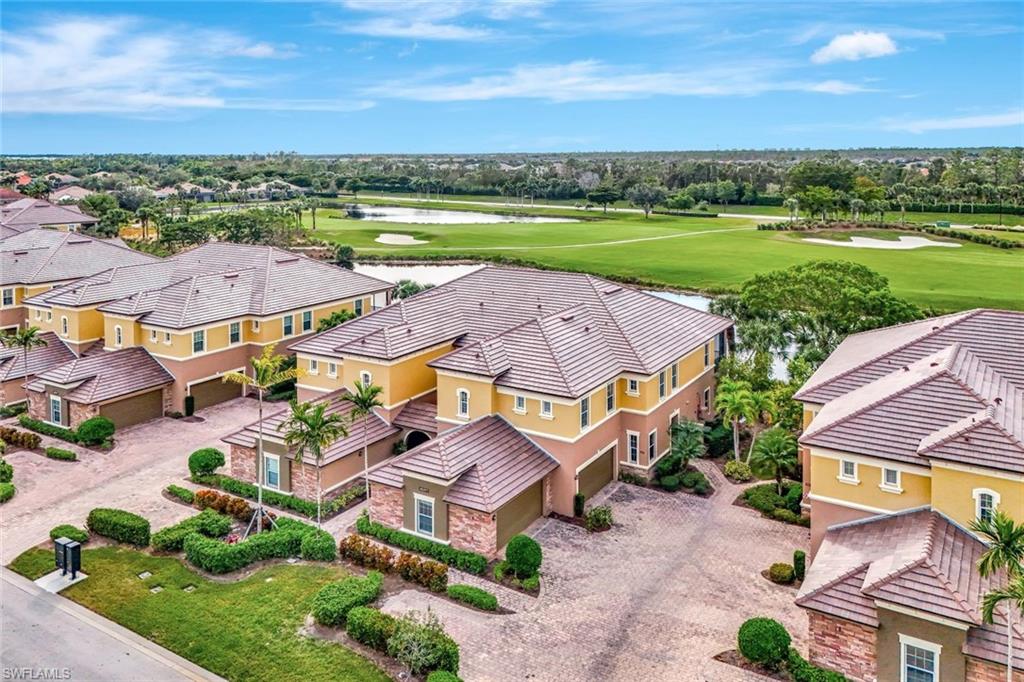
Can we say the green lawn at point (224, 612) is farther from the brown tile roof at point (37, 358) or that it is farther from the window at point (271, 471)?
the brown tile roof at point (37, 358)

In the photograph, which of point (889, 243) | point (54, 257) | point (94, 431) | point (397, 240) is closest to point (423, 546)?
point (94, 431)

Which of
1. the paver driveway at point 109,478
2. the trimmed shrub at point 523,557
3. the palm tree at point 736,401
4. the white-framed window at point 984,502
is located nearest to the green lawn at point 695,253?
the palm tree at point 736,401

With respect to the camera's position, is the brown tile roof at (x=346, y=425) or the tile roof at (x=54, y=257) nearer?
the brown tile roof at (x=346, y=425)

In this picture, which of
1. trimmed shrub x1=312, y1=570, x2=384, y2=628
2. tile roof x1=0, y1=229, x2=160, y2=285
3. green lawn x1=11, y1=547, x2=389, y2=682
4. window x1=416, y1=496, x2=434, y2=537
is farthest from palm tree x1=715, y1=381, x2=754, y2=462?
tile roof x1=0, y1=229, x2=160, y2=285

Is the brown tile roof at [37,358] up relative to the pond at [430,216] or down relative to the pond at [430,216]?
down

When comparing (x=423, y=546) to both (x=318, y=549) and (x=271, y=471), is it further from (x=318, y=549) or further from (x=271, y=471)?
(x=271, y=471)

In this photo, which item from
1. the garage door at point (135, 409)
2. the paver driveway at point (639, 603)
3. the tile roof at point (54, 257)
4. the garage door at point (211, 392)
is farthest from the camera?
the tile roof at point (54, 257)

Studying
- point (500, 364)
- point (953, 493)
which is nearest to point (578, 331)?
point (500, 364)

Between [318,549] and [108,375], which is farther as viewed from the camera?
[108,375]
